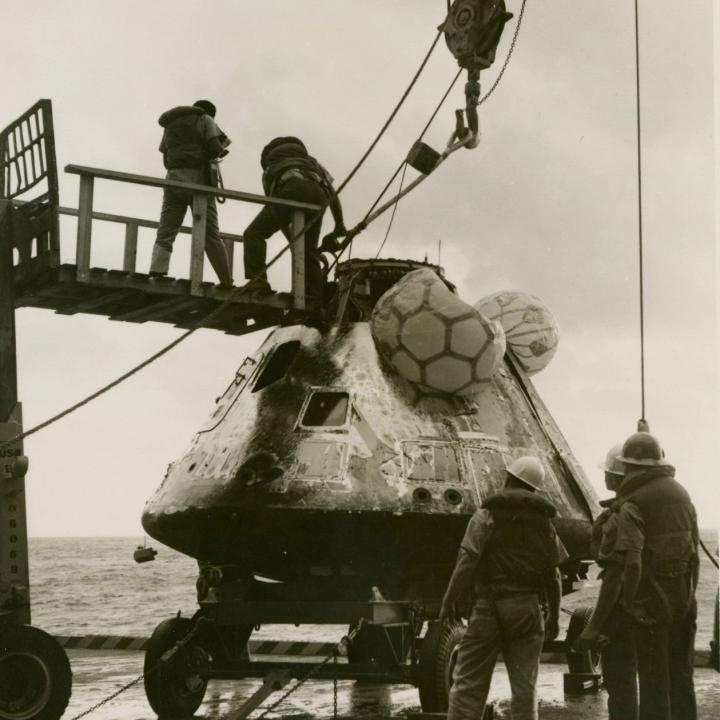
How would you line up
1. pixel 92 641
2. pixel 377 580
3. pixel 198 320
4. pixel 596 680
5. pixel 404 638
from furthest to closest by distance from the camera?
pixel 92 641 → pixel 596 680 → pixel 198 320 → pixel 377 580 → pixel 404 638

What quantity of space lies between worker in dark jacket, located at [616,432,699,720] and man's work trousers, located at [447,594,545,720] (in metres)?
0.65

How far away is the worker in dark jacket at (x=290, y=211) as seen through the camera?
396 inches

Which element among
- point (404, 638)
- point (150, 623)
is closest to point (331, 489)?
point (404, 638)

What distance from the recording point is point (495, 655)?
23.1 feet

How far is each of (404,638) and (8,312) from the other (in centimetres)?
362

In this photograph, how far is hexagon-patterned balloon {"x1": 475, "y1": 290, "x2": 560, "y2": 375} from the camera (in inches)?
442

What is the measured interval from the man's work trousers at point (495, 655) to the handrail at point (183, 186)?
3.93 metres

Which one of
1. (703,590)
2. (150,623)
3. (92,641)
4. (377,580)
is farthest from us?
(703,590)

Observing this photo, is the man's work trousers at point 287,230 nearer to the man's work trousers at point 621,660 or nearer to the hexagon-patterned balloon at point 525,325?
the hexagon-patterned balloon at point 525,325

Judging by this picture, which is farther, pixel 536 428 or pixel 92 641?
pixel 92 641

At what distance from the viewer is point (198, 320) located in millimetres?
9922

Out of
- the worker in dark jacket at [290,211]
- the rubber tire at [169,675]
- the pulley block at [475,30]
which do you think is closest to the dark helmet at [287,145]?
the worker in dark jacket at [290,211]

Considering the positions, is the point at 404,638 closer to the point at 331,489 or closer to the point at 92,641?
the point at 331,489

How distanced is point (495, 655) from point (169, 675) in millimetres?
3090
